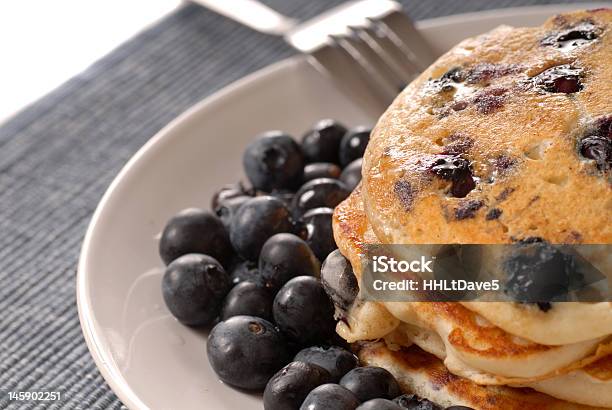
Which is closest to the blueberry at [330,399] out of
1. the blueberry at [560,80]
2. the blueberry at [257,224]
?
the blueberry at [257,224]

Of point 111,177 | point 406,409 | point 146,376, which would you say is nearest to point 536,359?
point 406,409

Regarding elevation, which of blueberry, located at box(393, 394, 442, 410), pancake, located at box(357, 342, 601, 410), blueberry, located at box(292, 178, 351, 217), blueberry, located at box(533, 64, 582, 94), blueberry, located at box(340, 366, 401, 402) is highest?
blueberry, located at box(533, 64, 582, 94)

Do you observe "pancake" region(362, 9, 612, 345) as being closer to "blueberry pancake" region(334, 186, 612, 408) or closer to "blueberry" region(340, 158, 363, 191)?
"blueberry pancake" region(334, 186, 612, 408)

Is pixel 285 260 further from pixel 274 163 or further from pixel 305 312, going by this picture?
pixel 274 163

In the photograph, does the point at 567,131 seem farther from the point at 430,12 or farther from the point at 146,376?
the point at 430,12

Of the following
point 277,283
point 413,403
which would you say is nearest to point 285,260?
point 277,283

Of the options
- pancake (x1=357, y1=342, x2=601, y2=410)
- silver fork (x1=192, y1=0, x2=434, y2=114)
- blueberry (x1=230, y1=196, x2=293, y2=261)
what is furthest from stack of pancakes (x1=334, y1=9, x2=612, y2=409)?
silver fork (x1=192, y1=0, x2=434, y2=114)
